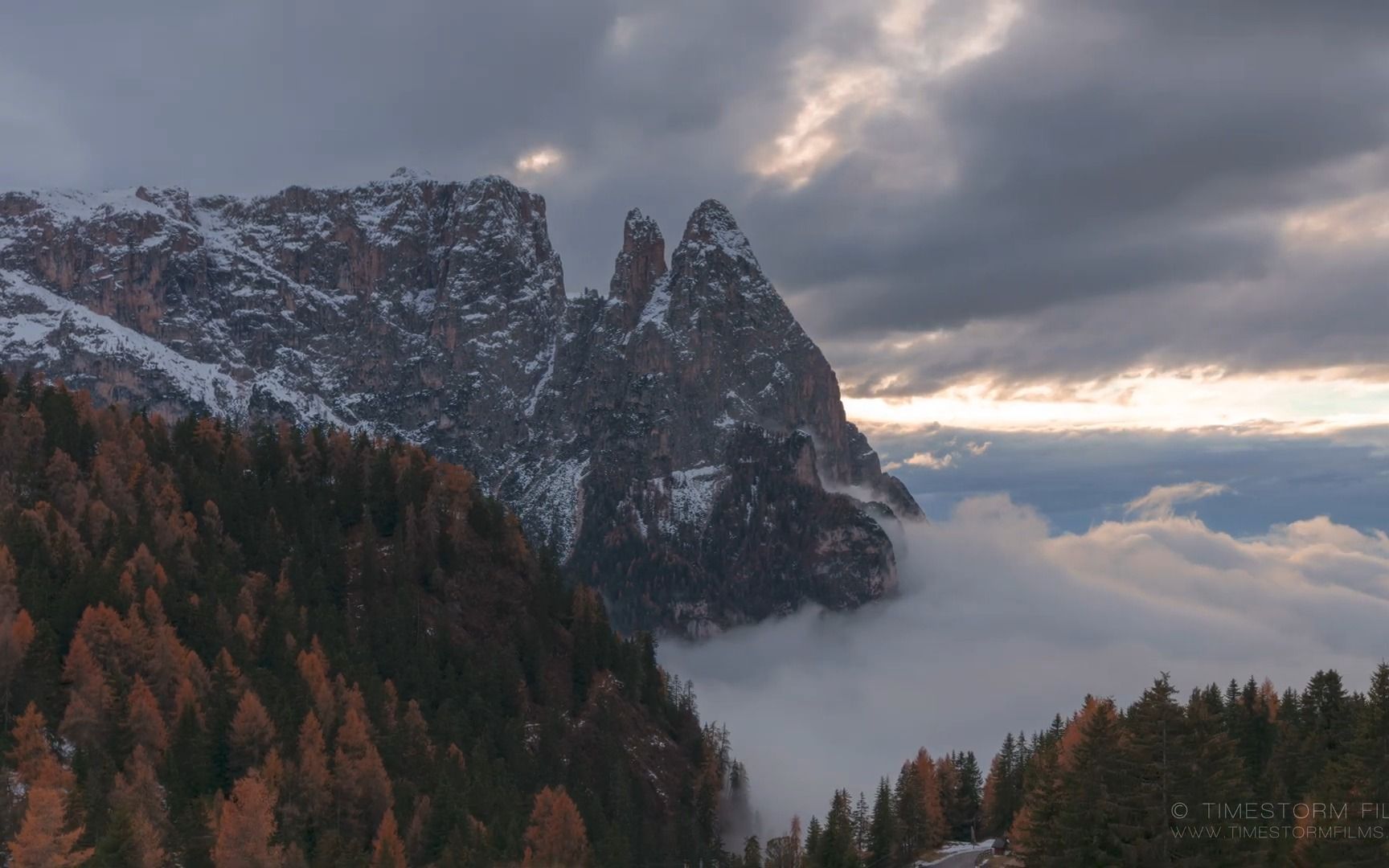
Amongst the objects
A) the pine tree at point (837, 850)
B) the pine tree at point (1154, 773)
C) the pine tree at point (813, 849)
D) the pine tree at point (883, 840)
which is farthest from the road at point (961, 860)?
the pine tree at point (1154, 773)

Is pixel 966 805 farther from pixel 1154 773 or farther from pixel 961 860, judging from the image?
pixel 1154 773

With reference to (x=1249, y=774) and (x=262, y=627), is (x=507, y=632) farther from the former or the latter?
(x=1249, y=774)

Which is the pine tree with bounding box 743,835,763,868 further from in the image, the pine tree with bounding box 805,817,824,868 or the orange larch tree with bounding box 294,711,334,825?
the orange larch tree with bounding box 294,711,334,825

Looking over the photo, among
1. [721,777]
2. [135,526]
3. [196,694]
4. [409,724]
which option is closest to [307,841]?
[196,694]

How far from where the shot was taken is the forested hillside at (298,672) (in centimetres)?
9506

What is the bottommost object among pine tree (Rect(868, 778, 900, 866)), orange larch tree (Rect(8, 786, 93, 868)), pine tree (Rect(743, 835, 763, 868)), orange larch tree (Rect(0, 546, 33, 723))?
pine tree (Rect(743, 835, 763, 868))

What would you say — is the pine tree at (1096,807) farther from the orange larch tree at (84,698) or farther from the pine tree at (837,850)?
the orange larch tree at (84,698)

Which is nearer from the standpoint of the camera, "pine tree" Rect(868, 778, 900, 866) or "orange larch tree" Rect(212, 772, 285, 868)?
"orange larch tree" Rect(212, 772, 285, 868)

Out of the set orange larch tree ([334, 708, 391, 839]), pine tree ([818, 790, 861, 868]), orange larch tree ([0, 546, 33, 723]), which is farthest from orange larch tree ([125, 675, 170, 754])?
pine tree ([818, 790, 861, 868])

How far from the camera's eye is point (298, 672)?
126 metres

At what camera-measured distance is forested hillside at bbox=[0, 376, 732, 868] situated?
95.1m

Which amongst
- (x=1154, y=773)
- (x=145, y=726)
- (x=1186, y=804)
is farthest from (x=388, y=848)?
(x=1186, y=804)

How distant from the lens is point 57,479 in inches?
5827

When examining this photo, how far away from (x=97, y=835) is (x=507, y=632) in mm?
93789
